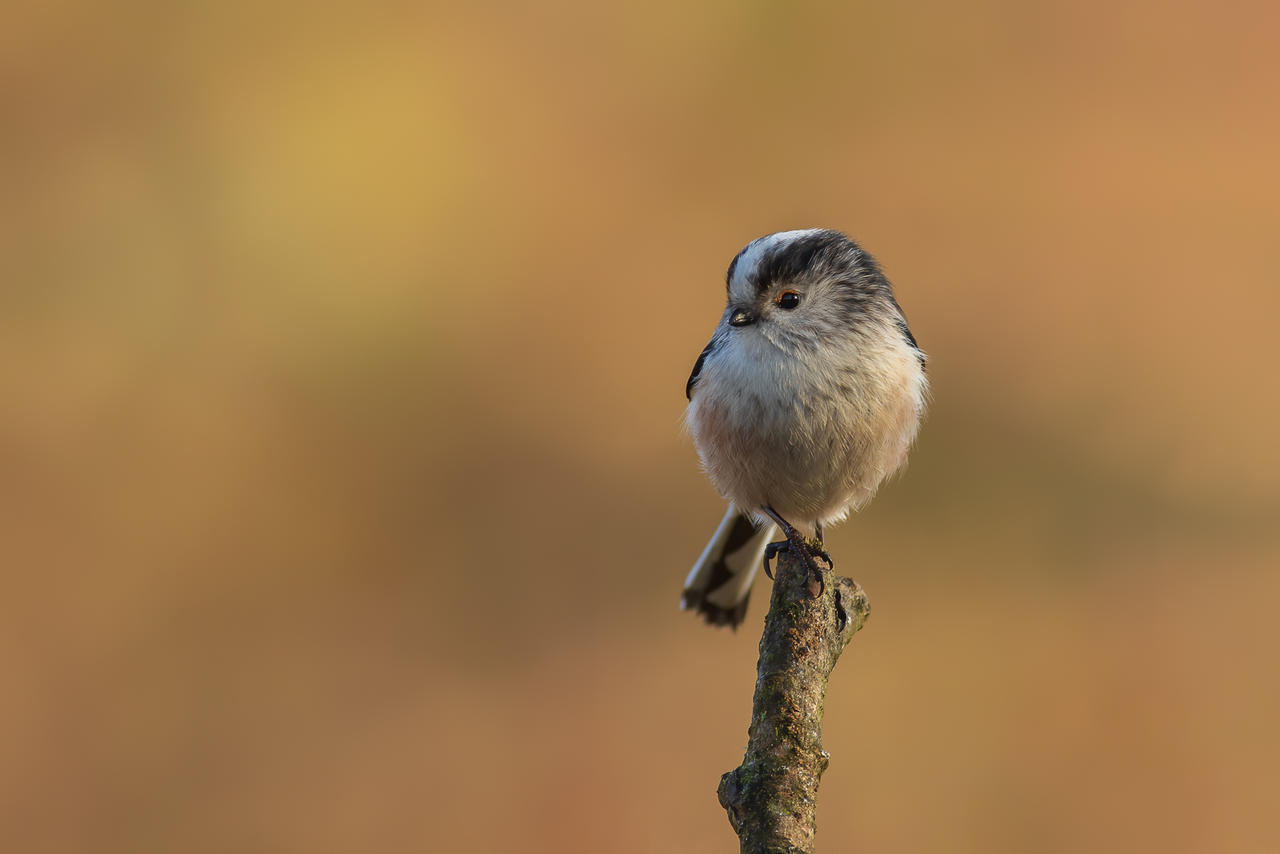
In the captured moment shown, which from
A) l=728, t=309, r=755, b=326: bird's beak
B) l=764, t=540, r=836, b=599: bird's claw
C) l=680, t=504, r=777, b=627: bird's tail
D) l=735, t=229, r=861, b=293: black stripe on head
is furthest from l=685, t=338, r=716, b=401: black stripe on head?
l=680, t=504, r=777, b=627: bird's tail

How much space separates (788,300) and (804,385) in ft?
1.18

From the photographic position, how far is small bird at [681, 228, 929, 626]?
3473 mm

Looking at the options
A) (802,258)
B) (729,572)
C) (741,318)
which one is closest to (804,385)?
(741,318)

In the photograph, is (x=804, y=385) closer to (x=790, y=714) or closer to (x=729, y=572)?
(x=790, y=714)

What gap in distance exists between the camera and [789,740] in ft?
7.48

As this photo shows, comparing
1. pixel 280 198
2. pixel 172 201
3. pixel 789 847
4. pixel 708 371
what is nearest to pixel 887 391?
pixel 708 371

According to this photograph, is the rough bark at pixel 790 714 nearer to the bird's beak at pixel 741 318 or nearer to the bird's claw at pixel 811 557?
the bird's claw at pixel 811 557

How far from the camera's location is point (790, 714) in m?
2.35

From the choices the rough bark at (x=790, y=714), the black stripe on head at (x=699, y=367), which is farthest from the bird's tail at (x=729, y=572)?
the rough bark at (x=790, y=714)

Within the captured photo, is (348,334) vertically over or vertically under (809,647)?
over

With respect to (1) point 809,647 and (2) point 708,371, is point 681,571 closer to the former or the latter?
(2) point 708,371

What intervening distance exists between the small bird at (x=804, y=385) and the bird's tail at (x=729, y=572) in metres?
0.68

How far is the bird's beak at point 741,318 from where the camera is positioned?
140 inches

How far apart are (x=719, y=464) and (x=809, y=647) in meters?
1.23
